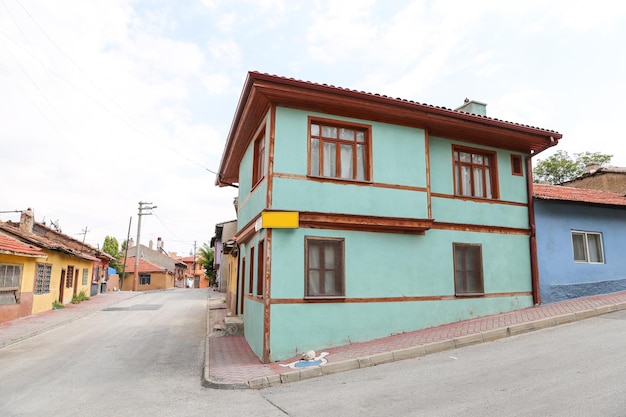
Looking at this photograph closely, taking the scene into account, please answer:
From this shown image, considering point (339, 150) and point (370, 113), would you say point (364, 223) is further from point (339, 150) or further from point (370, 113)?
point (370, 113)

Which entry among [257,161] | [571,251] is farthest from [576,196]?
[257,161]

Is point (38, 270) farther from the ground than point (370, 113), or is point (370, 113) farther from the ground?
point (370, 113)

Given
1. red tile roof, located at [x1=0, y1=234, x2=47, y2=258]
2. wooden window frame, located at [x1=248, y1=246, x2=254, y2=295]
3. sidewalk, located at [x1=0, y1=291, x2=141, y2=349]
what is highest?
red tile roof, located at [x1=0, y1=234, x2=47, y2=258]

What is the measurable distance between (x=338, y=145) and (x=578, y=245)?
8.90 m

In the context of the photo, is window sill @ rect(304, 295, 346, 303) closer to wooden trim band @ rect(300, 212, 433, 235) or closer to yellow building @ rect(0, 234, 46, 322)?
wooden trim band @ rect(300, 212, 433, 235)

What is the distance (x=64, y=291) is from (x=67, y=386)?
19.6 m

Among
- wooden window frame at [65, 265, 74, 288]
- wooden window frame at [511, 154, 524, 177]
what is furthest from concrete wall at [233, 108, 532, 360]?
wooden window frame at [65, 265, 74, 288]

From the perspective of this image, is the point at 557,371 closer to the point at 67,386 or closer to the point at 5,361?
the point at 67,386

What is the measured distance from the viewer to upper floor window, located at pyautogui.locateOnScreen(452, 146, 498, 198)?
38.5ft

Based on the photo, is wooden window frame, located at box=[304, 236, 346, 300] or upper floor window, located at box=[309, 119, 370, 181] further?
upper floor window, located at box=[309, 119, 370, 181]

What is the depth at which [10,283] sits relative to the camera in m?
16.5

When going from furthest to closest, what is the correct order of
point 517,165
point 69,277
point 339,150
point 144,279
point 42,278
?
1. point 144,279
2. point 69,277
3. point 42,278
4. point 517,165
5. point 339,150

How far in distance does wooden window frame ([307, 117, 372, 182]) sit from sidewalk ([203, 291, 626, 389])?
12.7ft

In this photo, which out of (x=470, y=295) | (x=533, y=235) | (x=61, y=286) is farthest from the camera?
(x=61, y=286)
